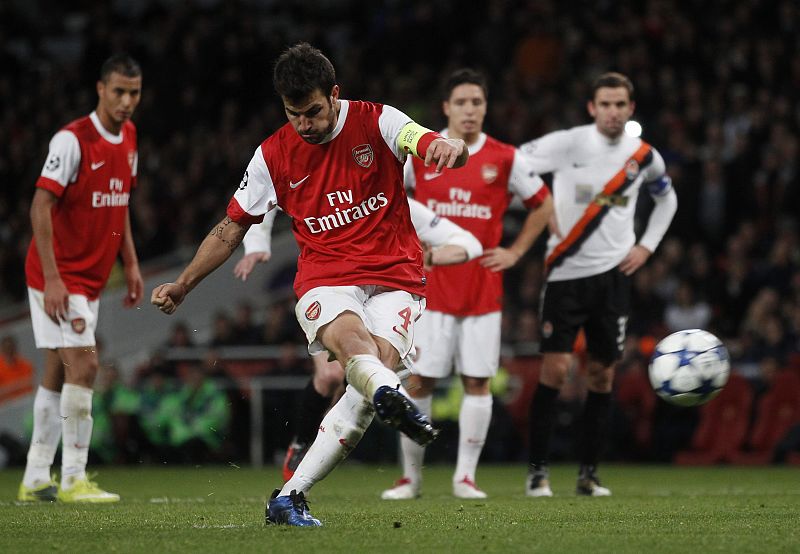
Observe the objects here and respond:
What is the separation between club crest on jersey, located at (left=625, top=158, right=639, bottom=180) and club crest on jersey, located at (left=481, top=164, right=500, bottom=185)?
948 mm

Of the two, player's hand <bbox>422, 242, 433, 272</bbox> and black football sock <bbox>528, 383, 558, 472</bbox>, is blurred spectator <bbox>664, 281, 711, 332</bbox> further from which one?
player's hand <bbox>422, 242, 433, 272</bbox>

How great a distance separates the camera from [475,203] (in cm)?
913

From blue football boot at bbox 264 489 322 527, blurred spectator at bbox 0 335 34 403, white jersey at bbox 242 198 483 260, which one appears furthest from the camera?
blurred spectator at bbox 0 335 34 403

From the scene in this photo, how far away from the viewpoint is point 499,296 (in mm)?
9242

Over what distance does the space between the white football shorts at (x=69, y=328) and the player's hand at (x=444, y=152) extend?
355 cm

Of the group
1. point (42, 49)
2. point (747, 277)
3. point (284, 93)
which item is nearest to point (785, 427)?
point (747, 277)

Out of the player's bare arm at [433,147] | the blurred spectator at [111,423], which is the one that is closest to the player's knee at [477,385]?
the player's bare arm at [433,147]

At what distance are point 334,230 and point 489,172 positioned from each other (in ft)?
9.77

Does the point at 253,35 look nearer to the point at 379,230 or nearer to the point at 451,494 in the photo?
the point at 451,494

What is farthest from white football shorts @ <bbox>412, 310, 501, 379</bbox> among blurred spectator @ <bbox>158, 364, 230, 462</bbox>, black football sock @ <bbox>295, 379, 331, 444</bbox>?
blurred spectator @ <bbox>158, 364, 230, 462</bbox>

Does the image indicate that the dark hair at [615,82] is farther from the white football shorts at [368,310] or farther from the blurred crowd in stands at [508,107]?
the blurred crowd in stands at [508,107]

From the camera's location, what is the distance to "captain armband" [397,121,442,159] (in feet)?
19.5

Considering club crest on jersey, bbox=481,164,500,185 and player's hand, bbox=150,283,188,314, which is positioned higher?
club crest on jersey, bbox=481,164,500,185

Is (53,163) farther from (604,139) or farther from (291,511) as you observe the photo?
(604,139)
